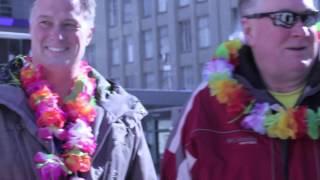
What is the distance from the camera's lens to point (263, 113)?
3246mm

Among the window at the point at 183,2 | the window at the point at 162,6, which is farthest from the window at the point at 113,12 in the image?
the window at the point at 183,2

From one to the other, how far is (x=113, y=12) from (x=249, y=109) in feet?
159

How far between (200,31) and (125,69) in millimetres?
8264

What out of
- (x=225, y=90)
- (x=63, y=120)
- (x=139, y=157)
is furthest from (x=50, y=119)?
(x=225, y=90)

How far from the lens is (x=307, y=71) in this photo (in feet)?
10.4

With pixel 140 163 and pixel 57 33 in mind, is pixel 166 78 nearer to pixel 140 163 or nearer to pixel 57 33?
pixel 140 163

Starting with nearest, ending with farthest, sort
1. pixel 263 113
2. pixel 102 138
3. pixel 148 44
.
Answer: pixel 263 113, pixel 102 138, pixel 148 44

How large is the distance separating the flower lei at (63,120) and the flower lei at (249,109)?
0.65m

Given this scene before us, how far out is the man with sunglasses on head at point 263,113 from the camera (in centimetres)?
312

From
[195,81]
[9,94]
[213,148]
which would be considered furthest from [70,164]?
[195,81]

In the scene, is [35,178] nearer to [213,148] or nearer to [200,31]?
[213,148]

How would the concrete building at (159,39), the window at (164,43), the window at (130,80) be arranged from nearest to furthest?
the concrete building at (159,39) < the window at (164,43) < the window at (130,80)

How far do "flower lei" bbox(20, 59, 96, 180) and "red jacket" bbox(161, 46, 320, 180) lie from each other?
0.45 meters

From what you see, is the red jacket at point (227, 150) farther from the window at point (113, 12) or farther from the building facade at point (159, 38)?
the window at point (113, 12)
